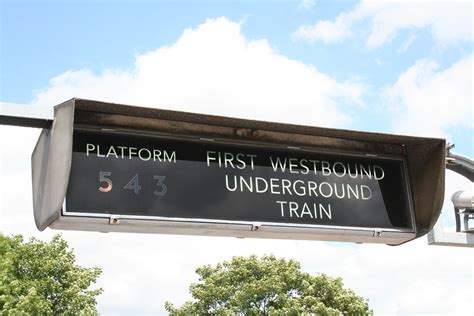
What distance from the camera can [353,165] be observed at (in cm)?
462

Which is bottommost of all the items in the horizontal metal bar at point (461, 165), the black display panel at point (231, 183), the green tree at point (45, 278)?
the black display panel at point (231, 183)

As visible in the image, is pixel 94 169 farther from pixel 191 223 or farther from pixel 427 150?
pixel 427 150

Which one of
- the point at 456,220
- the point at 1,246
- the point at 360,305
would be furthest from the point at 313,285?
the point at 456,220

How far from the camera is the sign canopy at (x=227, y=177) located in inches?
151

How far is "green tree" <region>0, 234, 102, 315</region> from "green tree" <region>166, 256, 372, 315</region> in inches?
346

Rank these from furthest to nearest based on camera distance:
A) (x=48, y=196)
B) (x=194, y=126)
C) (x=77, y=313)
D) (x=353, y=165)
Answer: (x=77, y=313)
(x=353, y=165)
(x=194, y=126)
(x=48, y=196)

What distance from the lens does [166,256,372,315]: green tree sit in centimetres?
3678

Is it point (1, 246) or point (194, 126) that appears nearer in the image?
point (194, 126)

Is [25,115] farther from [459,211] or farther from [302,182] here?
[459,211]

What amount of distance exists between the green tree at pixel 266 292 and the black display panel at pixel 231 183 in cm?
3234

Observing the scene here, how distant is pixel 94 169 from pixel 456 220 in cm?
320

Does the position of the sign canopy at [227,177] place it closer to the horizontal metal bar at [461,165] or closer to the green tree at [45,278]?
the horizontal metal bar at [461,165]

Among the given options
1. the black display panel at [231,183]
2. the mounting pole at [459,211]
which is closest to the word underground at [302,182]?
the black display panel at [231,183]

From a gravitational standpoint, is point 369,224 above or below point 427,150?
below
